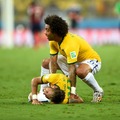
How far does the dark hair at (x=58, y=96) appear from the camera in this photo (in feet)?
41.5

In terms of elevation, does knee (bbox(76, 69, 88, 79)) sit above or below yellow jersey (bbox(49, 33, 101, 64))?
below

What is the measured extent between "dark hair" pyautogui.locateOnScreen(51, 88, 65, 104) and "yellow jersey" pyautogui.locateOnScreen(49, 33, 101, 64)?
63cm

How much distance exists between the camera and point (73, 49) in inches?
511

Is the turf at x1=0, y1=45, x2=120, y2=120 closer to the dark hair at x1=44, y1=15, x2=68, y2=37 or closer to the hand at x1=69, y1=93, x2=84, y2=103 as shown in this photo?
the hand at x1=69, y1=93, x2=84, y2=103

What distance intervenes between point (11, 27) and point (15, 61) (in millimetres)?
16493

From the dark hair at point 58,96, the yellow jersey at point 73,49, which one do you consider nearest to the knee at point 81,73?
the yellow jersey at point 73,49

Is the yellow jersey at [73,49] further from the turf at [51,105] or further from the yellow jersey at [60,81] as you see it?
the turf at [51,105]

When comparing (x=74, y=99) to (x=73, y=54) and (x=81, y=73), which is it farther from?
(x=73, y=54)

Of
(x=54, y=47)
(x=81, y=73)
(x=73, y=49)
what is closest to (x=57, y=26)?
(x=73, y=49)

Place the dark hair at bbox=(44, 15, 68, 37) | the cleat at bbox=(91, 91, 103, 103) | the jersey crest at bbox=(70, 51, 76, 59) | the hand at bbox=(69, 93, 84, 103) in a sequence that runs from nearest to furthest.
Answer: the jersey crest at bbox=(70, 51, 76, 59) < the dark hair at bbox=(44, 15, 68, 37) < the hand at bbox=(69, 93, 84, 103) < the cleat at bbox=(91, 91, 103, 103)

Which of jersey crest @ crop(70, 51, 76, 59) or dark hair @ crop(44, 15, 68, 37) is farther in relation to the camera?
dark hair @ crop(44, 15, 68, 37)

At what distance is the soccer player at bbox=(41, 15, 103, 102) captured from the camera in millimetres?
13047

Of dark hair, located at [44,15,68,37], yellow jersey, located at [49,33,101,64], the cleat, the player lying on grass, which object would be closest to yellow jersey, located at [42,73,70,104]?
the player lying on grass

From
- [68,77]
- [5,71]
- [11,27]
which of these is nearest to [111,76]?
[5,71]
